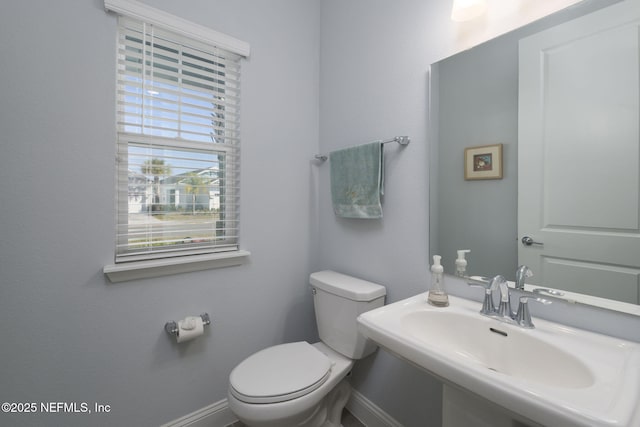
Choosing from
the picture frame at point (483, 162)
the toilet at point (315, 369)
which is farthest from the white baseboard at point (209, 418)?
the picture frame at point (483, 162)

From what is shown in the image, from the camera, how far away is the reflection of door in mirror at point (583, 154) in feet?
2.47

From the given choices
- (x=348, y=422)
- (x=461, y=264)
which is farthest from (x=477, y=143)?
(x=348, y=422)

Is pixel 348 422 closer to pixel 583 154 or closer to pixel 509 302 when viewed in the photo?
pixel 509 302

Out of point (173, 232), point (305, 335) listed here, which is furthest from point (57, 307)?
point (305, 335)

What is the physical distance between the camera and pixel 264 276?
5.24 ft

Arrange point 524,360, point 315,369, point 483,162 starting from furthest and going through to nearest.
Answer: point 315,369, point 483,162, point 524,360

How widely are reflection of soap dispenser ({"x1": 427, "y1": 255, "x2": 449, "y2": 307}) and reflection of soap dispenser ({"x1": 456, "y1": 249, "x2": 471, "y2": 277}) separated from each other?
0.08 metres

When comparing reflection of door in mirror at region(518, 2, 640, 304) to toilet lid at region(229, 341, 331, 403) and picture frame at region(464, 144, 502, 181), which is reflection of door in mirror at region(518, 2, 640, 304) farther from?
toilet lid at region(229, 341, 331, 403)

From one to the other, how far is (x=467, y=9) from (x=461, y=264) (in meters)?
1.00

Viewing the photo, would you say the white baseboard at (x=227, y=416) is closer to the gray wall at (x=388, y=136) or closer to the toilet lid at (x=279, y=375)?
the gray wall at (x=388, y=136)

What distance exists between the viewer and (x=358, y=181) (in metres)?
1.44

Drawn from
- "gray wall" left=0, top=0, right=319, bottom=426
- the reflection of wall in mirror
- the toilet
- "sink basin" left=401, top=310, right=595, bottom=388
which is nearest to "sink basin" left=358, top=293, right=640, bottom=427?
"sink basin" left=401, top=310, right=595, bottom=388

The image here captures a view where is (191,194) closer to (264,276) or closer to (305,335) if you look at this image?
(264,276)

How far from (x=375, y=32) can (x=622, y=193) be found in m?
1.27
